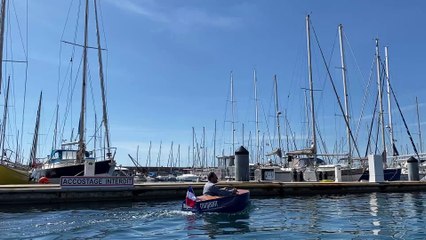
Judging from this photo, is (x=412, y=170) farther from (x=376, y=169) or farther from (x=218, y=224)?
(x=218, y=224)

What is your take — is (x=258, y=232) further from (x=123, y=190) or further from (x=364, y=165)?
(x=364, y=165)

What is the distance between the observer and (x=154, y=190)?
25.7 metres

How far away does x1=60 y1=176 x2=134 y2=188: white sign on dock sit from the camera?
23750mm

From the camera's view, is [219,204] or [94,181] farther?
[94,181]

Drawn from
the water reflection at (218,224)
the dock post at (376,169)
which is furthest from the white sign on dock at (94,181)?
the dock post at (376,169)

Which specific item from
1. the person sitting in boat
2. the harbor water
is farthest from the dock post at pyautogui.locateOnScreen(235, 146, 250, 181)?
the person sitting in boat

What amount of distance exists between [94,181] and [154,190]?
345 cm

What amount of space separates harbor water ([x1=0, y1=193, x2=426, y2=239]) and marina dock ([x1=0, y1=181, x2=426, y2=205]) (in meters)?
1.01

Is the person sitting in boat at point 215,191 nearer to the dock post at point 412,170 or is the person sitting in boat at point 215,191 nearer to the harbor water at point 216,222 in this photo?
the harbor water at point 216,222

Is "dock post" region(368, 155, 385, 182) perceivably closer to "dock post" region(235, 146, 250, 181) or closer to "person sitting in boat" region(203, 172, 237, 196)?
"dock post" region(235, 146, 250, 181)

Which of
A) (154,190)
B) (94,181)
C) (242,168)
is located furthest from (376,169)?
(94,181)

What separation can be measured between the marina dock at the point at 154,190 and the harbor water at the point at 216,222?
39.8 inches

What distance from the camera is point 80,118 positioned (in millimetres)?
35031

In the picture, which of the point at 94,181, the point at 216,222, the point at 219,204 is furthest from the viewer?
the point at 94,181
